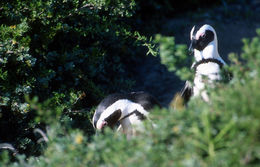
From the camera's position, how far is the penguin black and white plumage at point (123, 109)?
3193mm

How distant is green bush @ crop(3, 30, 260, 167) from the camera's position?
1.76 metres

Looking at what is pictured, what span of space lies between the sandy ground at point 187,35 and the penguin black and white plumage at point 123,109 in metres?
1.61

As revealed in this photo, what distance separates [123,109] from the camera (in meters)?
3.23

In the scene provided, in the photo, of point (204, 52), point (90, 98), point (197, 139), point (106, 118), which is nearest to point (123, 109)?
point (106, 118)

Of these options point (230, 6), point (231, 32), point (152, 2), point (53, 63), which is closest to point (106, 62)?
point (53, 63)

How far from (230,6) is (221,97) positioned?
18.6ft

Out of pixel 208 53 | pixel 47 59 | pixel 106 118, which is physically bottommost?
pixel 106 118

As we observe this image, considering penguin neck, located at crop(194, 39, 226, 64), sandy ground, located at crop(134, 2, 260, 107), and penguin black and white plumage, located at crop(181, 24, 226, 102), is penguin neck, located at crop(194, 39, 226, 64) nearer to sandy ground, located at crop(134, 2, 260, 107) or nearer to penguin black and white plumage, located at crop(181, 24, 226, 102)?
penguin black and white plumage, located at crop(181, 24, 226, 102)

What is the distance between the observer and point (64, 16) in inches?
144

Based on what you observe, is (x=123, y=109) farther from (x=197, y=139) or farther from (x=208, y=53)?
(x=197, y=139)

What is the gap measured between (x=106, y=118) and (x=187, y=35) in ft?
11.3

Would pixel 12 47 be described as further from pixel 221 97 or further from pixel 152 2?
pixel 152 2

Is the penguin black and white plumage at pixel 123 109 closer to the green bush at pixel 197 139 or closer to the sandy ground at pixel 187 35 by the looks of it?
the green bush at pixel 197 139

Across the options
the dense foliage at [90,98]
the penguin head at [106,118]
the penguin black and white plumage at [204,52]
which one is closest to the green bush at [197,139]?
the dense foliage at [90,98]
